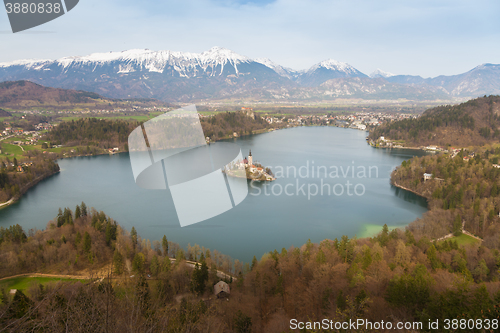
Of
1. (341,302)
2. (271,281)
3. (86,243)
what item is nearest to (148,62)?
(86,243)

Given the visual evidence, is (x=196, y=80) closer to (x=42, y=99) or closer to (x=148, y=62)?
(x=148, y=62)

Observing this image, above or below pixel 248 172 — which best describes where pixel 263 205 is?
below

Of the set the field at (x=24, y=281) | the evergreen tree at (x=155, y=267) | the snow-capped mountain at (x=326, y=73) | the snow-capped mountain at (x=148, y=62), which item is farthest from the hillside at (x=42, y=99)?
the snow-capped mountain at (x=326, y=73)

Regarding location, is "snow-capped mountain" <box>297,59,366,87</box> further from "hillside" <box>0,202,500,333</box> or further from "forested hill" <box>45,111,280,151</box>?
"hillside" <box>0,202,500,333</box>

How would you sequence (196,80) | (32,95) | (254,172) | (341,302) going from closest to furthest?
(341,302)
(254,172)
(32,95)
(196,80)

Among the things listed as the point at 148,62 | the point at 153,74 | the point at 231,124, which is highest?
the point at 148,62

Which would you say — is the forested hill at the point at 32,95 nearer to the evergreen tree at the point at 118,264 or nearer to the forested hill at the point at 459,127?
the forested hill at the point at 459,127

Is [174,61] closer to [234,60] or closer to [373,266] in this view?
[234,60]
